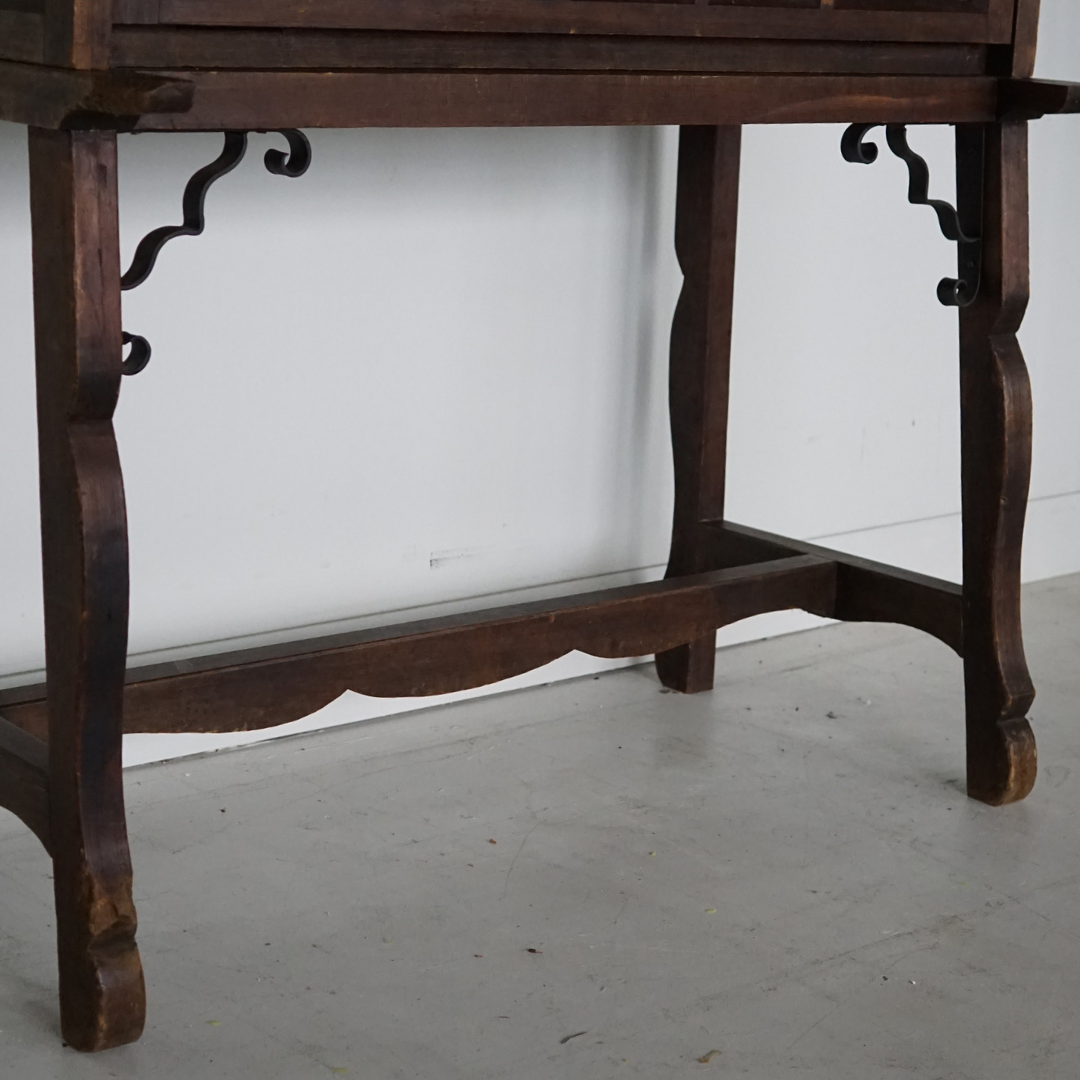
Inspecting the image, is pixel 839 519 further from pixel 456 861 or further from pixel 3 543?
pixel 3 543

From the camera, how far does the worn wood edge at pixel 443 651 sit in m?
1.77

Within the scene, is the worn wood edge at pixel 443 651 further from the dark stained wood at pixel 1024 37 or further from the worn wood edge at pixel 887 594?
the dark stained wood at pixel 1024 37

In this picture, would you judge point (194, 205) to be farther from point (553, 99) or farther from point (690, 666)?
point (690, 666)

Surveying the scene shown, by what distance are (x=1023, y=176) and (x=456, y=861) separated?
1075 mm

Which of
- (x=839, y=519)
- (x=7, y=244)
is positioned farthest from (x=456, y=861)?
(x=839, y=519)

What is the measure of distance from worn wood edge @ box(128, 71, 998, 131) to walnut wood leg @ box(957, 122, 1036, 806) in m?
0.10

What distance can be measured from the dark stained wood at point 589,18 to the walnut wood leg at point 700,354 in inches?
20.2

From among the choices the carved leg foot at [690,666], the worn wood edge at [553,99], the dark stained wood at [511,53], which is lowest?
the carved leg foot at [690,666]

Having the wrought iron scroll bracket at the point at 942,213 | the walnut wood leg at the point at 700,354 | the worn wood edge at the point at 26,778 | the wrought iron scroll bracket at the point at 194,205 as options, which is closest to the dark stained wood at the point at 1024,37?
the wrought iron scroll bracket at the point at 942,213

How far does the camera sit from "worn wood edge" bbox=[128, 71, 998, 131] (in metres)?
1.41

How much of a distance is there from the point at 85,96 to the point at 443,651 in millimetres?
864

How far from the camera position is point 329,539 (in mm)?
2326

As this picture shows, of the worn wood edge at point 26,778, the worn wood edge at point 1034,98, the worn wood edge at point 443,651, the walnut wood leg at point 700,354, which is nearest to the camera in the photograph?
the worn wood edge at point 26,778

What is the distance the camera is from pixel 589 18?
158 centimetres
